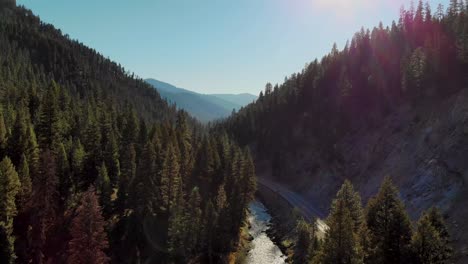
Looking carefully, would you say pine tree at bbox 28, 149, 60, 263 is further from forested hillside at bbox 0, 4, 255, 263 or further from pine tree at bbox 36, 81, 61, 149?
pine tree at bbox 36, 81, 61, 149

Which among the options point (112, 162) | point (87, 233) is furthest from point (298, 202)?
point (87, 233)

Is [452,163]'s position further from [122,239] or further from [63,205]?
[63,205]

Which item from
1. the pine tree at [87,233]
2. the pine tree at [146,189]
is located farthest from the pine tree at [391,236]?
the pine tree at [146,189]

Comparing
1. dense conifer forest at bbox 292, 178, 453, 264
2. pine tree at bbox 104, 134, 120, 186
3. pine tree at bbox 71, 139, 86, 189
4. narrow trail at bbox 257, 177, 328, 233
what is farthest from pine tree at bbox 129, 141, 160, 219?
dense conifer forest at bbox 292, 178, 453, 264

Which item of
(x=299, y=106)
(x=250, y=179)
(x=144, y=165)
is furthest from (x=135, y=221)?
(x=299, y=106)

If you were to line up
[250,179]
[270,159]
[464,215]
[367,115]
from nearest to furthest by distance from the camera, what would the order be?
[464,215], [250,179], [367,115], [270,159]

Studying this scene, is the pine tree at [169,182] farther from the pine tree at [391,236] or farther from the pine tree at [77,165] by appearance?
the pine tree at [391,236]
